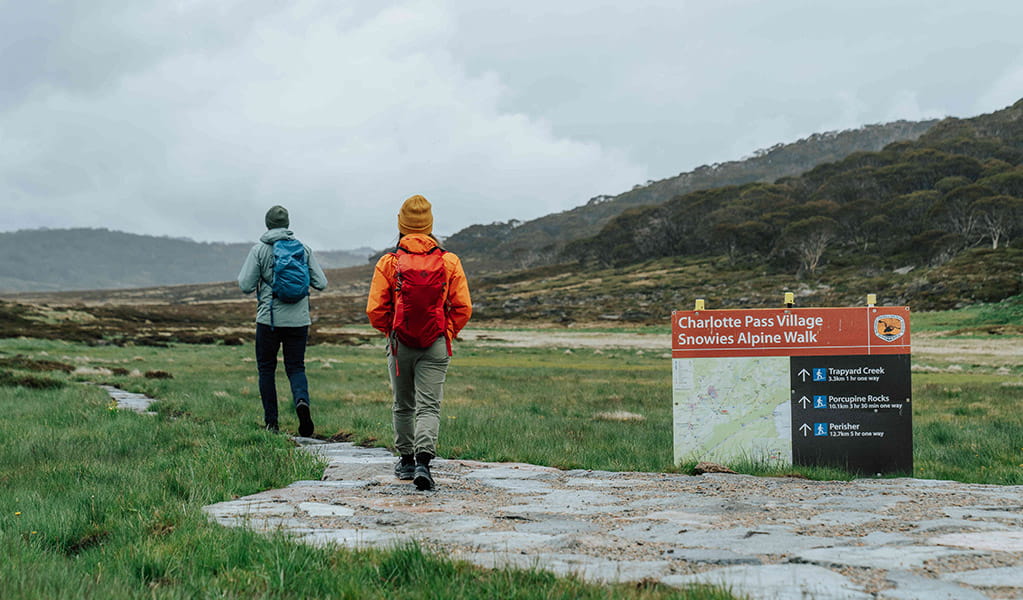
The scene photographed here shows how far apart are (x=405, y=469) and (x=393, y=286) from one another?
58.4 inches

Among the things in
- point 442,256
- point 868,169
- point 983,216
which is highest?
point 868,169

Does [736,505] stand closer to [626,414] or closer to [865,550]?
[865,550]

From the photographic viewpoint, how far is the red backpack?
211 inches

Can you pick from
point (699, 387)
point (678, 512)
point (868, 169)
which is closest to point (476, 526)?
point (678, 512)

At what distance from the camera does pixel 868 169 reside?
99.0 m

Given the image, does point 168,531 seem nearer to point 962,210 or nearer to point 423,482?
point 423,482

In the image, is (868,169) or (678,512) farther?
(868,169)

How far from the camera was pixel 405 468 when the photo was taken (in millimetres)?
5797

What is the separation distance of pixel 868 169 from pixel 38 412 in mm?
107419

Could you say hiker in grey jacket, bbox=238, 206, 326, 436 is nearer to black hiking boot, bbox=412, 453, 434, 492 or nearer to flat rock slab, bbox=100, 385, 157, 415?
flat rock slab, bbox=100, 385, 157, 415

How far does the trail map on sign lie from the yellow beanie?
288cm

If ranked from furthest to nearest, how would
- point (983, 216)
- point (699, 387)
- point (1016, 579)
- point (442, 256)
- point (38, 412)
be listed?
point (983, 216), point (38, 412), point (699, 387), point (442, 256), point (1016, 579)

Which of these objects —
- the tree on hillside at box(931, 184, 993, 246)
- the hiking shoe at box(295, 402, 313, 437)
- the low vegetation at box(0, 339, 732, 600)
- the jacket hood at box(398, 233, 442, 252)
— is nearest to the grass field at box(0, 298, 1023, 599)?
the low vegetation at box(0, 339, 732, 600)

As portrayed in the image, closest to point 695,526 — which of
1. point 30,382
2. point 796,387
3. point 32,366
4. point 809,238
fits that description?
point 796,387
